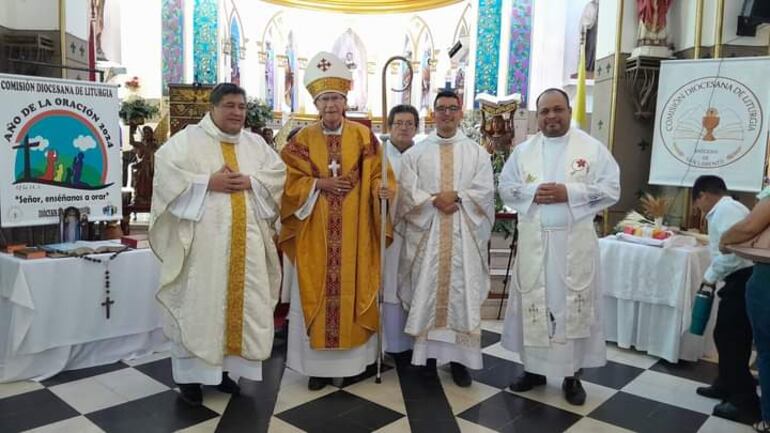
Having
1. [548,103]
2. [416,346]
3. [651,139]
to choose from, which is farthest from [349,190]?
[651,139]

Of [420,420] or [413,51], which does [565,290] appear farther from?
[413,51]

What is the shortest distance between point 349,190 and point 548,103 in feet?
4.48

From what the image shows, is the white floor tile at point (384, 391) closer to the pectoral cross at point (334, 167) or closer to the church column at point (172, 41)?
the pectoral cross at point (334, 167)

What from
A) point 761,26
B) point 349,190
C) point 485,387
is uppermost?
point 761,26

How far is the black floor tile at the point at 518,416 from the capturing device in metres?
3.30

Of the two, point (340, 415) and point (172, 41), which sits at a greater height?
point (172, 41)

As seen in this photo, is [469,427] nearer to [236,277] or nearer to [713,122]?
[236,277]

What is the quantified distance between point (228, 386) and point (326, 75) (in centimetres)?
204

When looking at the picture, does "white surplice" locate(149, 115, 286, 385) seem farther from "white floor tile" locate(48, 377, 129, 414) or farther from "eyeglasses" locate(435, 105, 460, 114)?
"eyeglasses" locate(435, 105, 460, 114)

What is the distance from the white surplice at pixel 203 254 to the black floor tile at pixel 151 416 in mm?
163

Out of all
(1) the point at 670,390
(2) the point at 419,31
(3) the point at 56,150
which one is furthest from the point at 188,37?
(1) the point at 670,390

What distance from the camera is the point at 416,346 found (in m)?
3.91

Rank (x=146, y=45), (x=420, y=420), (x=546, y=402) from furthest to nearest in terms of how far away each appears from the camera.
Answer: (x=146, y=45) < (x=546, y=402) < (x=420, y=420)

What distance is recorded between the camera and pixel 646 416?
3.50 metres
